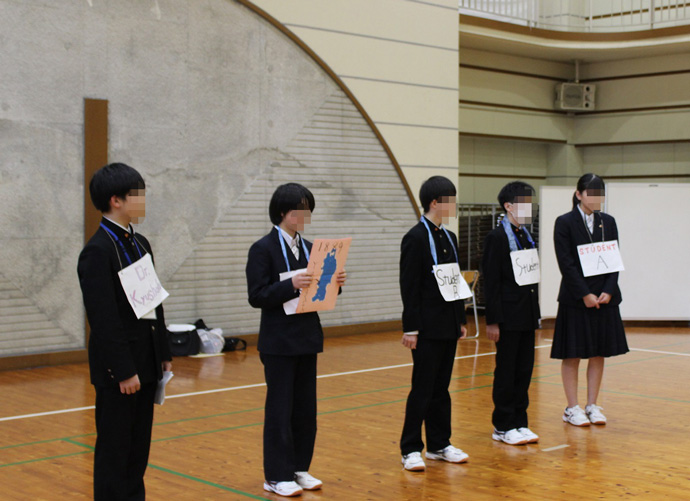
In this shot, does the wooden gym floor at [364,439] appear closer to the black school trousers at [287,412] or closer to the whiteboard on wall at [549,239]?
the black school trousers at [287,412]

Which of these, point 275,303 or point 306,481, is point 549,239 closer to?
point 306,481

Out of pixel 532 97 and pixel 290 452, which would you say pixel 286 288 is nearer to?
pixel 290 452

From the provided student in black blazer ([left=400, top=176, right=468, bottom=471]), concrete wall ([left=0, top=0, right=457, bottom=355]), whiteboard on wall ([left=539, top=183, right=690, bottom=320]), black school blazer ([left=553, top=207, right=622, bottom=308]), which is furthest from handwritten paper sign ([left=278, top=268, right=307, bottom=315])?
whiteboard on wall ([left=539, top=183, right=690, bottom=320])

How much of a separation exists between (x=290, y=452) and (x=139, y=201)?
1506 mm

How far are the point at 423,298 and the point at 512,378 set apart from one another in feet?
2.99

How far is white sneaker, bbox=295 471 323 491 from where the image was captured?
4176mm

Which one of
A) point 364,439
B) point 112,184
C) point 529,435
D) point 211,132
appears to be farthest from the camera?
point 211,132

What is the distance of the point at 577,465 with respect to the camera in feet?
15.1

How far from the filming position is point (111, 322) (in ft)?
10.2

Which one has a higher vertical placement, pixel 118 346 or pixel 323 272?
pixel 323 272

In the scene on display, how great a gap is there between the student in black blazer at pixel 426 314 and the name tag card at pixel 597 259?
131cm

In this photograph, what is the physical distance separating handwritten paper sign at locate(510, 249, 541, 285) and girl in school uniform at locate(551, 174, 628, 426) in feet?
1.70

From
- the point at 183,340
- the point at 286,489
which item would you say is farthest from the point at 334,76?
the point at 286,489

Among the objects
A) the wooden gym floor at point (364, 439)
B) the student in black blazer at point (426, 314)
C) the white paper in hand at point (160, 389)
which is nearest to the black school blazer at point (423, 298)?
the student in black blazer at point (426, 314)
